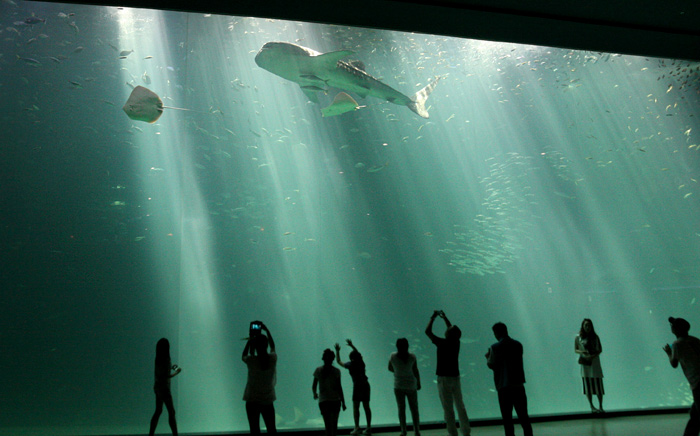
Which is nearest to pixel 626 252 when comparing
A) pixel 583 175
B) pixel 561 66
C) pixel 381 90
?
pixel 583 175

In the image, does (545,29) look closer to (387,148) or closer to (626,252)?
(387,148)

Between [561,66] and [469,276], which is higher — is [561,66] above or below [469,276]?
above

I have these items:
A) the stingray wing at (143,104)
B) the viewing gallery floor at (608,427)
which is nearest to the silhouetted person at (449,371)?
the viewing gallery floor at (608,427)

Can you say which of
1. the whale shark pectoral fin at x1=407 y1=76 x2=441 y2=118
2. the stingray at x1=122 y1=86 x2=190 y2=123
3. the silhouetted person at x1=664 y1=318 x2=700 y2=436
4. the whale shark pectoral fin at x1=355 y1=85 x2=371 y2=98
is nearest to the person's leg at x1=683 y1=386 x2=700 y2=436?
the silhouetted person at x1=664 y1=318 x2=700 y2=436

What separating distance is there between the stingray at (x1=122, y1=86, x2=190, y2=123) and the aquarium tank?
33 mm

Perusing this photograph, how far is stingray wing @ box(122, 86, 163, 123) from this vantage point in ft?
23.4

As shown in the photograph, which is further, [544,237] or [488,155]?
[544,237]

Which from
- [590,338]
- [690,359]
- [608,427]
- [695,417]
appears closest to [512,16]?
[690,359]

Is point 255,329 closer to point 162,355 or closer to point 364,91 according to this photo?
point 162,355

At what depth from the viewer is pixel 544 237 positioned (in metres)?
40.0

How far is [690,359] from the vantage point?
12.3ft

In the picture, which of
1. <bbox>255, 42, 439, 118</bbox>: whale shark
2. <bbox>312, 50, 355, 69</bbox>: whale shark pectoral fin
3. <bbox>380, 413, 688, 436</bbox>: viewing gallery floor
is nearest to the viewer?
<bbox>380, 413, 688, 436</bbox>: viewing gallery floor

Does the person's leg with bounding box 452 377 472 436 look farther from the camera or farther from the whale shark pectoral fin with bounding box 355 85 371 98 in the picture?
the whale shark pectoral fin with bounding box 355 85 371 98

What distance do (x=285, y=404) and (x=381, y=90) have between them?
22.8 m
